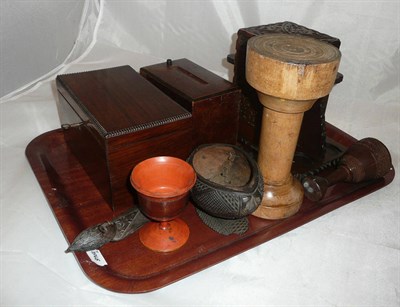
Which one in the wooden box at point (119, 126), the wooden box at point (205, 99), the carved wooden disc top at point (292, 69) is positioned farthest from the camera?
the wooden box at point (205, 99)

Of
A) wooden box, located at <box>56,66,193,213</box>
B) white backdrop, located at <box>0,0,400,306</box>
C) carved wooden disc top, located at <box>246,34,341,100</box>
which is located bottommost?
white backdrop, located at <box>0,0,400,306</box>

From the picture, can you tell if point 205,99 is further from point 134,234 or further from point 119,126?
point 134,234

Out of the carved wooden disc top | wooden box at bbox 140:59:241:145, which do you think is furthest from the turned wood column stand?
wooden box at bbox 140:59:241:145

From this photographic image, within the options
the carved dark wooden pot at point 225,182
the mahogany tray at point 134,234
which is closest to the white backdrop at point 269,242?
the mahogany tray at point 134,234

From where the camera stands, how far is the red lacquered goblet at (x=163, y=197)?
85cm

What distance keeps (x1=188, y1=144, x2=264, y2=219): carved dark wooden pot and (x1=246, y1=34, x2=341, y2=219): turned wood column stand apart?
8cm

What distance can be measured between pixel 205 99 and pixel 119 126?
226 millimetres

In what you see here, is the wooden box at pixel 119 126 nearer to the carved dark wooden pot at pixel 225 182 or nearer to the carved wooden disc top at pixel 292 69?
the carved dark wooden pot at pixel 225 182

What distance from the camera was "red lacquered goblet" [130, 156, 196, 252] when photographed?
85 cm

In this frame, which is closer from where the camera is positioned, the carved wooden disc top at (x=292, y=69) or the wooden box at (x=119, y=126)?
the carved wooden disc top at (x=292, y=69)

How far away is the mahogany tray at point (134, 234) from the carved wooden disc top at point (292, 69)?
0.34 metres

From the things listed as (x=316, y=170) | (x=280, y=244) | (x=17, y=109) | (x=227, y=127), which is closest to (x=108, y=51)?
(x=17, y=109)

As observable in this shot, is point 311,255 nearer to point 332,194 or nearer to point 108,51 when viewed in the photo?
point 332,194

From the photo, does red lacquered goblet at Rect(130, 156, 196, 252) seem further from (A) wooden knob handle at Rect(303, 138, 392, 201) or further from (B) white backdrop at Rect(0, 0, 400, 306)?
(A) wooden knob handle at Rect(303, 138, 392, 201)
